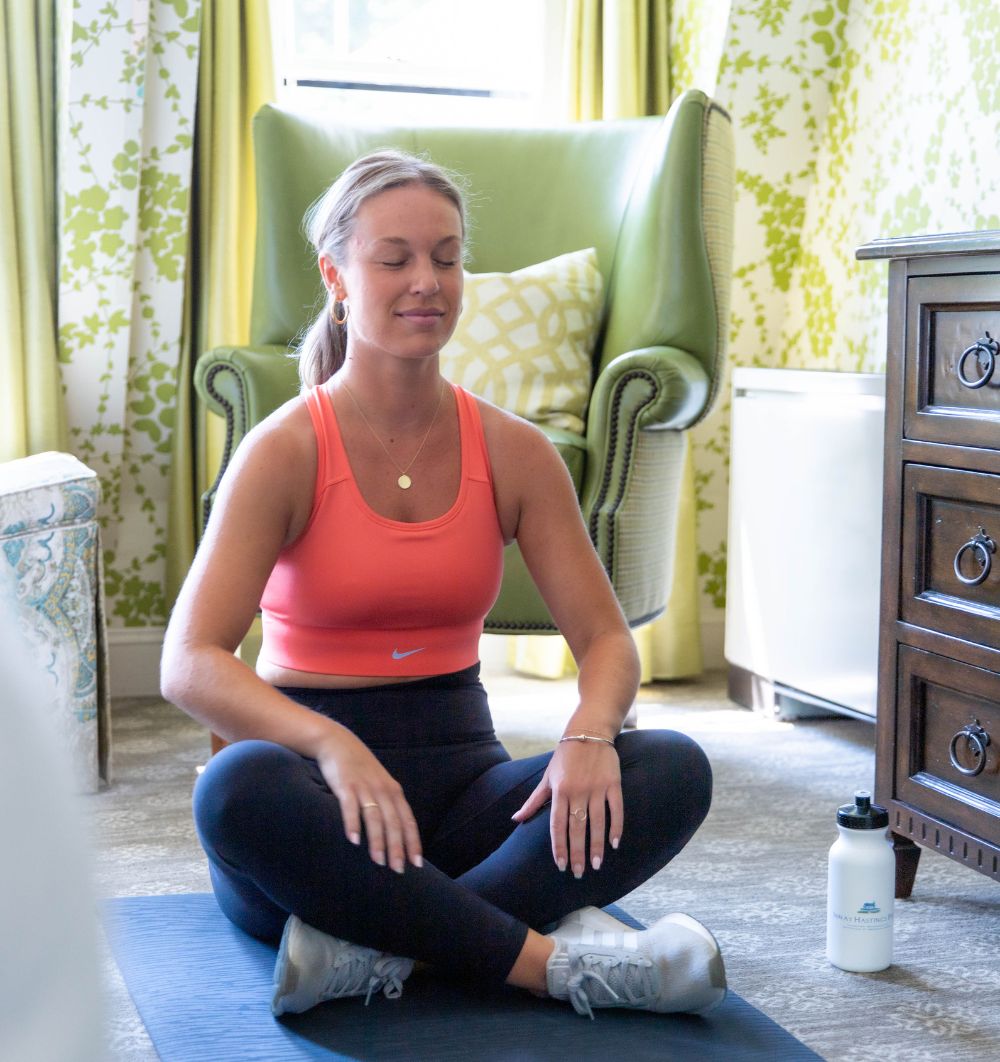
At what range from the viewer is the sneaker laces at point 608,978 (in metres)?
1.38

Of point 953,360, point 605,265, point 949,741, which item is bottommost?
point 949,741

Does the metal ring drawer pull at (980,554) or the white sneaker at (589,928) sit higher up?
the metal ring drawer pull at (980,554)

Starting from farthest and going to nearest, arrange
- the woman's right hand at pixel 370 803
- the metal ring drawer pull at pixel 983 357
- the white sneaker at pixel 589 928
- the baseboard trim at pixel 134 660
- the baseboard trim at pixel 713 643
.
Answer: the baseboard trim at pixel 713 643 → the baseboard trim at pixel 134 660 → the metal ring drawer pull at pixel 983 357 → the white sneaker at pixel 589 928 → the woman's right hand at pixel 370 803

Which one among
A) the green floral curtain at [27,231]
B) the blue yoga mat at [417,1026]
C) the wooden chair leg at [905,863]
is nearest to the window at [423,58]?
the green floral curtain at [27,231]

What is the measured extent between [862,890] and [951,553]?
0.42m

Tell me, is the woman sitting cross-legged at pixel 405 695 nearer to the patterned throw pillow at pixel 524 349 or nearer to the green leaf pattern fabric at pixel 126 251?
the patterned throw pillow at pixel 524 349

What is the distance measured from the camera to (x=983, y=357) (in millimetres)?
1642

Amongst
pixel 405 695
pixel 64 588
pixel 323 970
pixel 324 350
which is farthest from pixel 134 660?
pixel 323 970

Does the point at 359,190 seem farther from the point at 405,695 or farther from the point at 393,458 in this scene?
the point at 405,695

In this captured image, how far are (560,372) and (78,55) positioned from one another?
110 centimetres

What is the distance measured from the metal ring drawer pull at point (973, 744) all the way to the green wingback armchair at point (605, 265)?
0.77 meters

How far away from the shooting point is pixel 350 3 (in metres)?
3.21

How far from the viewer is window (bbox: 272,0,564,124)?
321cm

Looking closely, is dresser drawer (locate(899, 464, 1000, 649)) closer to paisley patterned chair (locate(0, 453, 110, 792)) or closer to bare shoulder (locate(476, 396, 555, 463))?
bare shoulder (locate(476, 396, 555, 463))
